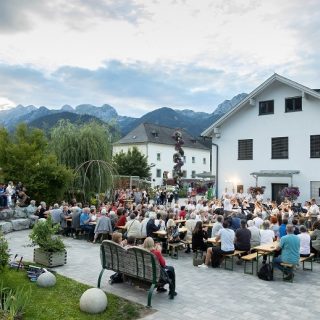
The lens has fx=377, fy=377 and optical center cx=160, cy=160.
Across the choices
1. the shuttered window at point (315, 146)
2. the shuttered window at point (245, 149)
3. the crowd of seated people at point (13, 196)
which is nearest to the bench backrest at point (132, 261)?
the crowd of seated people at point (13, 196)

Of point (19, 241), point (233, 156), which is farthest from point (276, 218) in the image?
point (233, 156)

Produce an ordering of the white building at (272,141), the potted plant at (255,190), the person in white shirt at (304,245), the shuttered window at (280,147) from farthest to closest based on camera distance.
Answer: the potted plant at (255,190)
the shuttered window at (280,147)
the white building at (272,141)
the person in white shirt at (304,245)

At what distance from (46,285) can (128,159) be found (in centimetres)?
4075

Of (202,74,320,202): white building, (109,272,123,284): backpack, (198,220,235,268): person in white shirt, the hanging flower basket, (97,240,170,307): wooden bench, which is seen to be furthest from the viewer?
(202,74,320,202): white building

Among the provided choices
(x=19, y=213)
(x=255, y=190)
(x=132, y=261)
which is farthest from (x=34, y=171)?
(x=255, y=190)

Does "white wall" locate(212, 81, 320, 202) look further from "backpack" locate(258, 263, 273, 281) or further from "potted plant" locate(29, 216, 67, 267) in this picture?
"potted plant" locate(29, 216, 67, 267)

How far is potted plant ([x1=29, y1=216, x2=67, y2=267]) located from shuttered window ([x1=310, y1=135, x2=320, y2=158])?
64.4 feet

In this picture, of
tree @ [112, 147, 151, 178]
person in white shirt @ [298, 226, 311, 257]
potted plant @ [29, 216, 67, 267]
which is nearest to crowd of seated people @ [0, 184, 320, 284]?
person in white shirt @ [298, 226, 311, 257]

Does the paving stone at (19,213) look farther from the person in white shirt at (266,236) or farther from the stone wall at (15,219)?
the person in white shirt at (266,236)

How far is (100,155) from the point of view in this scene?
1089 inches

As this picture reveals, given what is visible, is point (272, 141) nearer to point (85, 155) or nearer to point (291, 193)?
point (291, 193)

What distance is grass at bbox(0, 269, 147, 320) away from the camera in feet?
23.5

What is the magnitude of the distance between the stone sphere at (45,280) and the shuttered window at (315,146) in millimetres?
21105

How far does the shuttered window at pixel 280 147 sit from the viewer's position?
26.7 m
